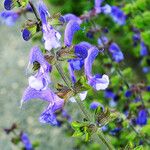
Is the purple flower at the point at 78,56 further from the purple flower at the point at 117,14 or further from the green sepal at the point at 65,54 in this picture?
the purple flower at the point at 117,14

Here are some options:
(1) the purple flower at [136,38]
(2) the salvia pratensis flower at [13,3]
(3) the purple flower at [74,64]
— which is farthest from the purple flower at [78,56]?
(1) the purple flower at [136,38]

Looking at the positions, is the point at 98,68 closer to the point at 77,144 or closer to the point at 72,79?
the point at 77,144

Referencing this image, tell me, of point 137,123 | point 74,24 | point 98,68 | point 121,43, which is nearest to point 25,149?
point 137,123

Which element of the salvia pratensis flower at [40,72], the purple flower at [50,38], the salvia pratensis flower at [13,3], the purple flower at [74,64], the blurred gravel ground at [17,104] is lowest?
the blurred gravel ground at [17,104]

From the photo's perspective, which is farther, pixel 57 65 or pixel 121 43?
pixel 121 43

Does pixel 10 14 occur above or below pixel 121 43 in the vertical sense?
above

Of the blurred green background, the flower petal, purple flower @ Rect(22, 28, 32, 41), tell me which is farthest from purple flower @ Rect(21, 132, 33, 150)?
purple flower @ Rect(22, 28, 32, 41)
